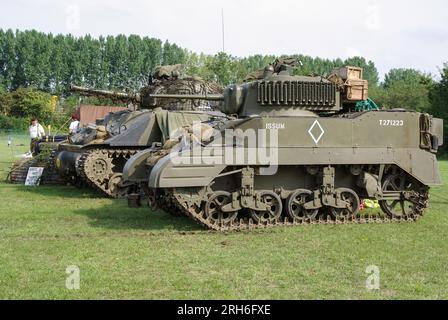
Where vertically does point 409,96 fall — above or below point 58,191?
above

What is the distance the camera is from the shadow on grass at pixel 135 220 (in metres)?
11.1

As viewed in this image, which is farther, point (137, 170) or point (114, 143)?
point (114, 143)

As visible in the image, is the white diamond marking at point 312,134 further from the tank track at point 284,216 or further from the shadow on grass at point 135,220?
the shadow on grass at point 135,220

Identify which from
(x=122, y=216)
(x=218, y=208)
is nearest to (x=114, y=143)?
(x=122, y=216)

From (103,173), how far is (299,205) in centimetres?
651

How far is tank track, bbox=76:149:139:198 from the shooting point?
620 inches

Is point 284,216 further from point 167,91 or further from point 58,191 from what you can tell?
point 167,91

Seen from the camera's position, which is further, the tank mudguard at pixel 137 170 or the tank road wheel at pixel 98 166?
the tank road wheel at pixel 98 166

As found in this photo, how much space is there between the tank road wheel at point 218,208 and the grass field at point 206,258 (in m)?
0.35

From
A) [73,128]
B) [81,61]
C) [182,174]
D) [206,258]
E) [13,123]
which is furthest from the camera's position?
[81,61]

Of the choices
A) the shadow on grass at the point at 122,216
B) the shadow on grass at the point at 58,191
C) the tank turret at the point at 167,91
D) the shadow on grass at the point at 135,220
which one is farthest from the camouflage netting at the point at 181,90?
the shadow on grass at the point at 135,220

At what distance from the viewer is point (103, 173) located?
1600 centimetres

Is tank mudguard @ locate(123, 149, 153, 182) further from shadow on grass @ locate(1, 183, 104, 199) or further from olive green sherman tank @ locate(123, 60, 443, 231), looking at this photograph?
shadow on grass @ locate(1, 183, 104, 199)

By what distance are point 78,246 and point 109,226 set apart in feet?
6.22
